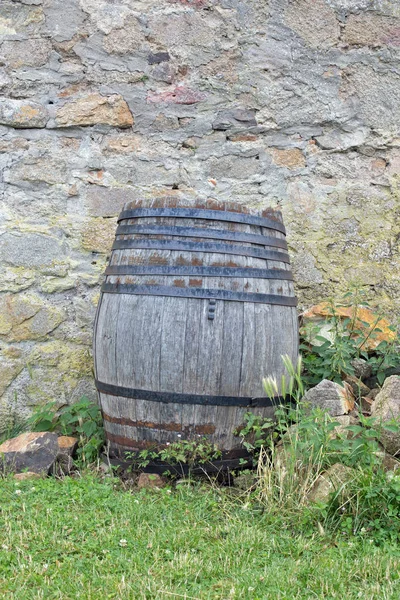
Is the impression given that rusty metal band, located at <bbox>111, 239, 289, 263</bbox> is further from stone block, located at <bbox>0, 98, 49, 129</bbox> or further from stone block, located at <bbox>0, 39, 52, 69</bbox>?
stone block, located at <bbox>0, 39, 52, 69</bbox>

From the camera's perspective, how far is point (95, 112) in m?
3.49

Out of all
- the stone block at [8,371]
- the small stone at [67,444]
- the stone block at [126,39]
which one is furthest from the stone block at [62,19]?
the small stone at [67,444]

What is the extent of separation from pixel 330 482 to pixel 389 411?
0.47 m

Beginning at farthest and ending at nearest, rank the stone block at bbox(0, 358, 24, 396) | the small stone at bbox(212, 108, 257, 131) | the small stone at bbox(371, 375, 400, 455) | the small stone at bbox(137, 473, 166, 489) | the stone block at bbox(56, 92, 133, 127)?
1. the small stone at bbox(212, 108, 257, 131)
2. the stone block at bbox(56, 92, 133, 127)
3. the stone block at bbox(0, 358, 24, 396)
4. the small stone at bbox(137, 473, 166, 489)
5. the small stone at bbox(371, 375, 400, 455)

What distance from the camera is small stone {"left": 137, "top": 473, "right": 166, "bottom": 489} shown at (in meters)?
2.69

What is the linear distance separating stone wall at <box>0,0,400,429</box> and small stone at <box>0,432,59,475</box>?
0.44m

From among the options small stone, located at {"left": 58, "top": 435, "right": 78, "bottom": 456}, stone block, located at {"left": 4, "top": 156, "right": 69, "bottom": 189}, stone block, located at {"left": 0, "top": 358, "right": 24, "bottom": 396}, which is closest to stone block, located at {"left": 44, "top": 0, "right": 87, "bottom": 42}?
stone block, located at {"left": 4, "top": 156, "right": 69, "bottom": 189}

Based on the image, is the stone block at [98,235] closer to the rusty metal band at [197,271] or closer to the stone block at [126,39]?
the rusty metal band at [197,271]

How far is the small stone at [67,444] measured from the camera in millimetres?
3041

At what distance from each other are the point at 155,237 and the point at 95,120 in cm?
108

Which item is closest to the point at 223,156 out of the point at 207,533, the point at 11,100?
the point at 11,100

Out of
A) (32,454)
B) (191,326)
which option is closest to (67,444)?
(32,454)

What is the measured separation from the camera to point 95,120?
137 inches

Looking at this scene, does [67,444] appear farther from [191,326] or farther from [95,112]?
[95,112]
